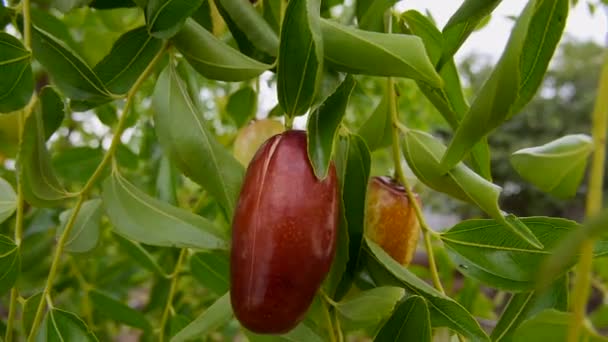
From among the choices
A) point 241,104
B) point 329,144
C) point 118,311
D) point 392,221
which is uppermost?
point 329,144

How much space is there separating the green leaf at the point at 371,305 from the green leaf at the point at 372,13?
Answer: 0.70 ft

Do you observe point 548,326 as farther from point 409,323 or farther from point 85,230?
point 85,230

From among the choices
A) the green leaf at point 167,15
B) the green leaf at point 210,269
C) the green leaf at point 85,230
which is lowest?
the green leaf at point 210,269

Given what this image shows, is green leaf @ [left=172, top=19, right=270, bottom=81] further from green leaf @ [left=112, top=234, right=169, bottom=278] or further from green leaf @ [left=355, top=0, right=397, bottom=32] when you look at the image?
green leaf @ [left=112, top=234, right=169, bottom=278]

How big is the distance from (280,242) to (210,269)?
359 mm

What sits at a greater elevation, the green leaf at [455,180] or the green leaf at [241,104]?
the green leaf at [455,180]

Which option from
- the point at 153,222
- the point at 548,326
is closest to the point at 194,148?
the point at 153,222

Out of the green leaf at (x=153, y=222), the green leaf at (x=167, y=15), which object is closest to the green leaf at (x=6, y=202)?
the green leaf at (x=153, y=222)

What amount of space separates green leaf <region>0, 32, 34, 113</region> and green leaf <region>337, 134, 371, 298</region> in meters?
0.26

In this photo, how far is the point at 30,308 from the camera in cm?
63

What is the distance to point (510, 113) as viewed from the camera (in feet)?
1.45

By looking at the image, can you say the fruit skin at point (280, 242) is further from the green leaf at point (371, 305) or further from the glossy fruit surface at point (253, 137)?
the glossy fruit surface at point (253, 137)

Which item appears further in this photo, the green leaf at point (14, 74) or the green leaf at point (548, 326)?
the green leaf at point (14, 74)

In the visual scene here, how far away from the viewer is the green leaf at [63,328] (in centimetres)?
55
